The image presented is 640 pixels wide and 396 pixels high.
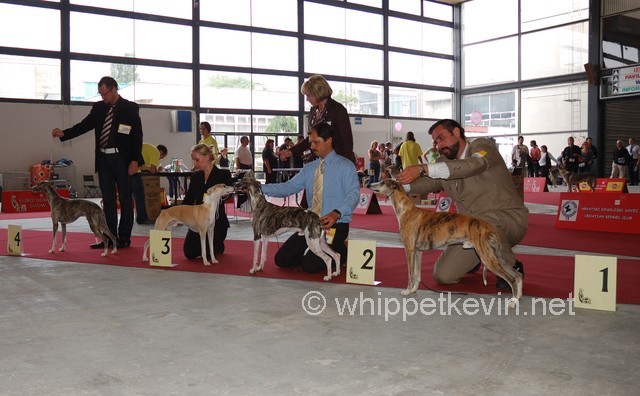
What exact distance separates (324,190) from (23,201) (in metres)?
9.89

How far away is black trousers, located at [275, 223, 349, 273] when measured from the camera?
4.69 metres

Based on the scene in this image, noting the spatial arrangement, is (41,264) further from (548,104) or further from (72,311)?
(548,104)

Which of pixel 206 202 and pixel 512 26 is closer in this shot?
pixel 206 202

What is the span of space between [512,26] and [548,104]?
3743mm

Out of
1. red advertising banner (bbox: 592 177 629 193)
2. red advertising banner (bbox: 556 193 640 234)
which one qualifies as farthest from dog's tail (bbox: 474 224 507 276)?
red advertising banner (bbox: 592 177 629 193)

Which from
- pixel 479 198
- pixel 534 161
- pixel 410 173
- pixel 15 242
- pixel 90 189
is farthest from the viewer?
pixel 534 161

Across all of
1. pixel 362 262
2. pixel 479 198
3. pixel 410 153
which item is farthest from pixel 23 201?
pixel 479 198

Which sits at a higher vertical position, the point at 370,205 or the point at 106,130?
the point at 106,130

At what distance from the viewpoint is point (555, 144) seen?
23047mm

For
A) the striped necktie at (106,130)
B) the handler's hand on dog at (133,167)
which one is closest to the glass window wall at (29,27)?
the striped necktie at (106,130)

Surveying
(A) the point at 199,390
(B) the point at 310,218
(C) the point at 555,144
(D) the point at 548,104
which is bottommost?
(A) the point at 199,390

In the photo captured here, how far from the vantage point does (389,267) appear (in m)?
4.94

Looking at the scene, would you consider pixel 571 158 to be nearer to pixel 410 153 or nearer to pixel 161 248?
pixel 410 153

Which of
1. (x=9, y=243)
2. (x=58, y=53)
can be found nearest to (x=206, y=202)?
(x=9, y=243)
